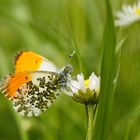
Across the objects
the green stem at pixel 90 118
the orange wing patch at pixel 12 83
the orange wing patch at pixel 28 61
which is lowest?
the green stem at pixel 90 118

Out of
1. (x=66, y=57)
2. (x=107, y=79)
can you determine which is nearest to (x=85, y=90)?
(x=107, y=79)

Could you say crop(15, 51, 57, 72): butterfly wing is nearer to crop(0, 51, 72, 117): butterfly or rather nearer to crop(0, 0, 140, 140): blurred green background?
crop(0, 51, 72, 117): butterfly

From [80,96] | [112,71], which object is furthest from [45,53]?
[112,71]

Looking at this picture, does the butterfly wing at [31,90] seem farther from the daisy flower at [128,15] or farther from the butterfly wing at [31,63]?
the daisy flower at [128,15]

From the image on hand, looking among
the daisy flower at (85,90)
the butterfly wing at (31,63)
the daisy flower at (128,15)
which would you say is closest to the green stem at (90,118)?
the daisy flower at (85,90)

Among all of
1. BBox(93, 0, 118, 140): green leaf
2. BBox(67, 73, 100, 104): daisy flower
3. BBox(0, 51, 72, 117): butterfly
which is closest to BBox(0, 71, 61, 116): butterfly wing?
BBox(0, 51, 72, 117): butterfly

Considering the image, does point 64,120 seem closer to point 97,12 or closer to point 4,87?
point 4,87

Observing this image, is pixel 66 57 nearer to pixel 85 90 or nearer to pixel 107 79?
pixel 85 90

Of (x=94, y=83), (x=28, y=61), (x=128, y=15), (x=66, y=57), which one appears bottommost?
(x=94, y=83)
